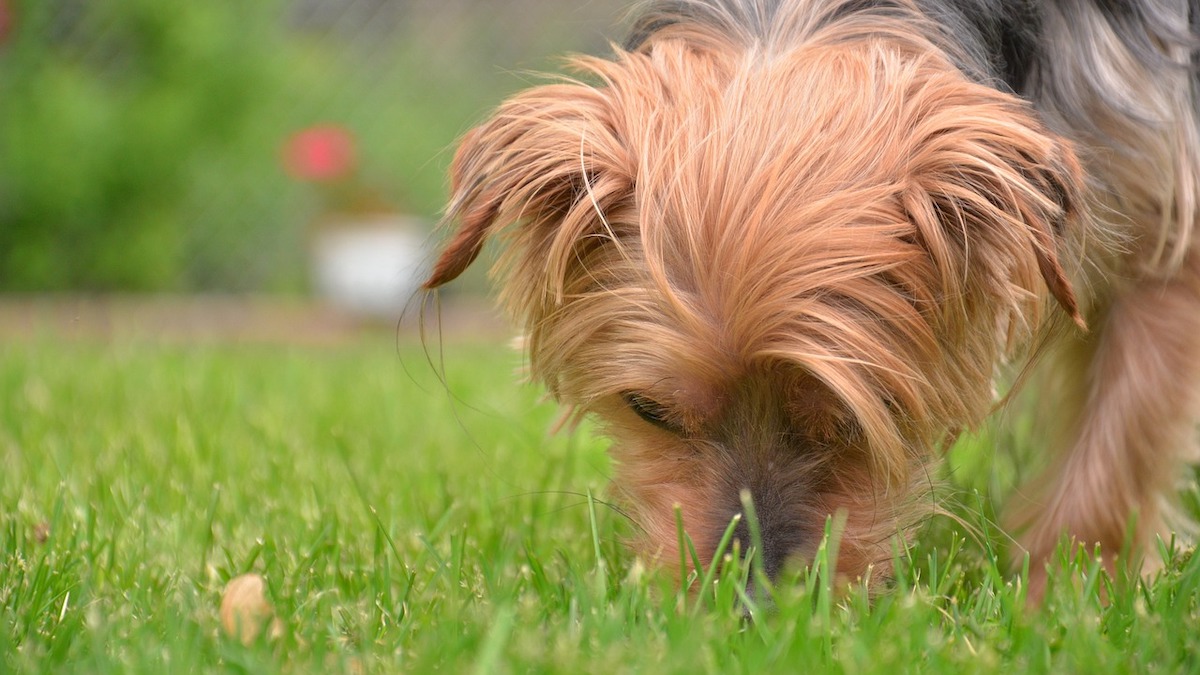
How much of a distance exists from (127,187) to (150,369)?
8.09ft

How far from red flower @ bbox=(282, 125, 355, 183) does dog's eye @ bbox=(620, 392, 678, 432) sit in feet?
19.0

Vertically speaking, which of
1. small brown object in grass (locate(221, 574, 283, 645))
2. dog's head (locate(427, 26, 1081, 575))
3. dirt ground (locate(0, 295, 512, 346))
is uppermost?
dog's head (locate(427, 26, 1081, 575))

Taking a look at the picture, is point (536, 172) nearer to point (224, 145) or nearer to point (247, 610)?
point (247, 610)

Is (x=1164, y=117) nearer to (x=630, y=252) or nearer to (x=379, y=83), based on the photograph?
(x=630, y=252)

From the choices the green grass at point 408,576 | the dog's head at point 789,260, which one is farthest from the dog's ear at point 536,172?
the green grass at point 408,576

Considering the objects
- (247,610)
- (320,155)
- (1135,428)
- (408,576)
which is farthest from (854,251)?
(320,155)

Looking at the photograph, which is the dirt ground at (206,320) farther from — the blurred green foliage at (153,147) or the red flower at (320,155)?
the red flower at (320,155)

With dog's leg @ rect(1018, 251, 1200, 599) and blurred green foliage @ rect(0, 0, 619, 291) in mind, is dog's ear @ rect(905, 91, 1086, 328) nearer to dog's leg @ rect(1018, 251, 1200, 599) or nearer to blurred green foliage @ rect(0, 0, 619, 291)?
dog's leg @ rect(1018, 251, 1200, 599)

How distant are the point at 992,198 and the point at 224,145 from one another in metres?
6.19

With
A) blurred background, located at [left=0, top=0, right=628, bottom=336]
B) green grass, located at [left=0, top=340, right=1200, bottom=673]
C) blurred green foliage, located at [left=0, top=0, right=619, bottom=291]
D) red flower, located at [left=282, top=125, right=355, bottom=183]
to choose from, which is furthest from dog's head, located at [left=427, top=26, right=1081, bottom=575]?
red flower, located at [left=282, top=125, right=355, bottom=183]

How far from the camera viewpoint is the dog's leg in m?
2.52

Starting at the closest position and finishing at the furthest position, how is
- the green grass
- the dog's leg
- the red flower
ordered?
the green grass
the dog's leg
the red flower

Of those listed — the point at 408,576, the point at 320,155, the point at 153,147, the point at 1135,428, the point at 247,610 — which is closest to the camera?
the point at 247,610

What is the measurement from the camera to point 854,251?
2.11m
